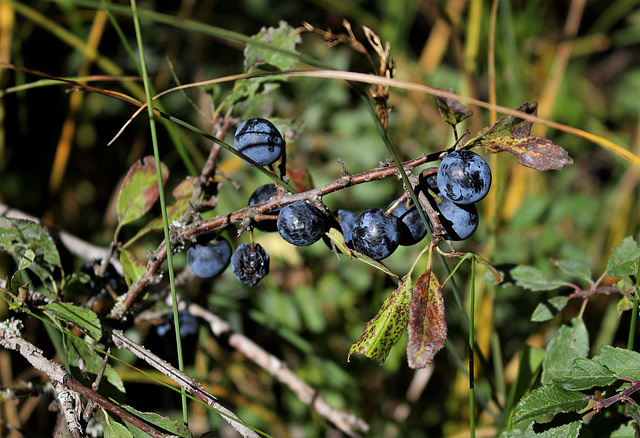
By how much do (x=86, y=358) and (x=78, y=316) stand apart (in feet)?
0.36

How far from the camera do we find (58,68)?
2578 millimetres

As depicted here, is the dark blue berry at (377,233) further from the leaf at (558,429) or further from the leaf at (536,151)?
the leaf at (558,429)

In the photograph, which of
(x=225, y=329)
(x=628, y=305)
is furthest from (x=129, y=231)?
(x=628, y=305)

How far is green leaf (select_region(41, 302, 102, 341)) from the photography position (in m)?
0.99

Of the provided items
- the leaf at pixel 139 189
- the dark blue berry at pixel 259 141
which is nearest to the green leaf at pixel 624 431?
the dark blue berry at pixel 259 141

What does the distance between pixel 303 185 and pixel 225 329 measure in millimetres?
594

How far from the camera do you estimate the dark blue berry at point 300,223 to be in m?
0.92

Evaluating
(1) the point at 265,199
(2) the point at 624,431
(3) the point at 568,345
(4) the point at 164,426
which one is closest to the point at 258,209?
(1) the point at 265,199

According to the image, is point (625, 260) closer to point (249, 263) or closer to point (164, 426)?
point (249, 263)

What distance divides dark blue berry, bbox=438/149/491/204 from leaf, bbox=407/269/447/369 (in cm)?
16

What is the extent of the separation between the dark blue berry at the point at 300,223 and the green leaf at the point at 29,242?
61 centimetres

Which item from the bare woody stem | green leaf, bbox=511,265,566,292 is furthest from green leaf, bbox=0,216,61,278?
green leaf, bbox=511,265,566,292

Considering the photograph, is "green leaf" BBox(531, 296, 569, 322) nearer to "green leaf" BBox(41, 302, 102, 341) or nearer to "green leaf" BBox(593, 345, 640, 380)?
"green leaf" BBox(593, 345, 640, 380)

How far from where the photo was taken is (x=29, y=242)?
117cm
